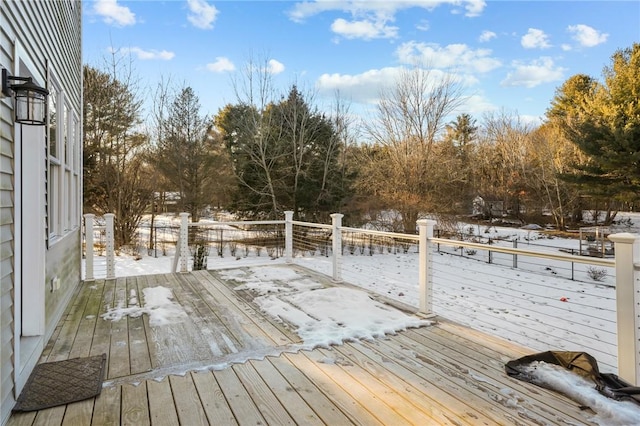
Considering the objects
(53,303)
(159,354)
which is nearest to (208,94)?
(53,303)

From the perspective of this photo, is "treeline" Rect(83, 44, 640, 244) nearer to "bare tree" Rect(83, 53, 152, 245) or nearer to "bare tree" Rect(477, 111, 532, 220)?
"bare tree" Rect(83, 53, 152, 245)

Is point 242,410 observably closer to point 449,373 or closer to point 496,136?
point 449,373

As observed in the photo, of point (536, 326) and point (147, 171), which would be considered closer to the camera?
point (536, 326)

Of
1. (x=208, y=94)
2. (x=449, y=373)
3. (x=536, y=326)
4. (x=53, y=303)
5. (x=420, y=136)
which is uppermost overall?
(x=208, y=94)

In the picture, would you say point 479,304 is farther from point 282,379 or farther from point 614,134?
point 614,134

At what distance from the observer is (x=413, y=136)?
1301 cm

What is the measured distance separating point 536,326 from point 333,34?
9.32 meters

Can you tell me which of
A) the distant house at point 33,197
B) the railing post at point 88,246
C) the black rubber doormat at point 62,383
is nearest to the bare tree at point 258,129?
the railing post at point 88,246

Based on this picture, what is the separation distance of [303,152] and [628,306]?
11.5 metres

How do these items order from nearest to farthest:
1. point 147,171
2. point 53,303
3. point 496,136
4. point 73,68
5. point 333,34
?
1. point 53,303
2. point 73,68
3. point 333,34
4. point 147,171
5. point 496,136

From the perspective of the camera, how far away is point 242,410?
191 cm

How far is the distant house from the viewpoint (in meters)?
1.90

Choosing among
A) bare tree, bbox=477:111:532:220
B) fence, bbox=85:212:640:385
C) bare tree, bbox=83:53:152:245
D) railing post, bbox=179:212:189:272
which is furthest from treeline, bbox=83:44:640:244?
railing post, bbox=179:212:189:272

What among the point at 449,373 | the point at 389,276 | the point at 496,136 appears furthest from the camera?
the point at 496,136
